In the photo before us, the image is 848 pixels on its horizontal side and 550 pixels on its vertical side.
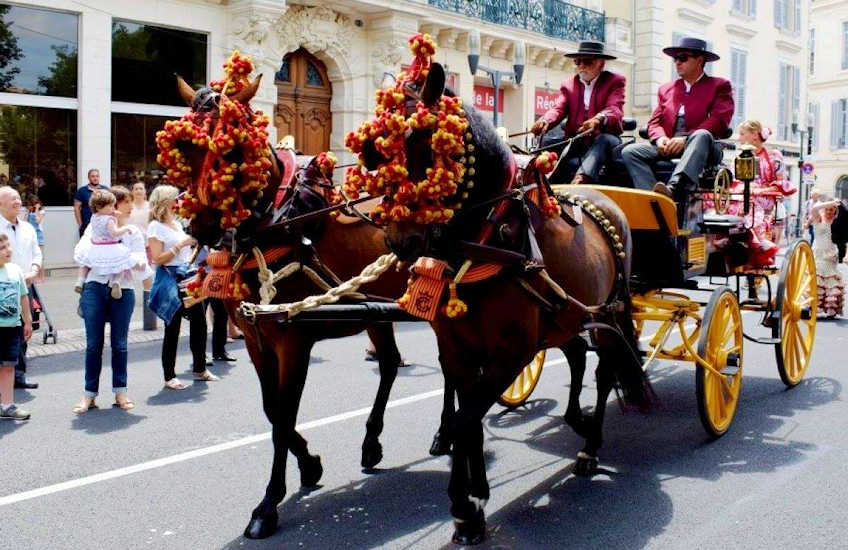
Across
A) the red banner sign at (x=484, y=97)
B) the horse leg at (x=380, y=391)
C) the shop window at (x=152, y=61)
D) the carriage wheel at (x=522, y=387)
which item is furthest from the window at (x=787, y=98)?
the horse leg at (x=380, y=391)

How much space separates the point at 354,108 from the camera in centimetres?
1906

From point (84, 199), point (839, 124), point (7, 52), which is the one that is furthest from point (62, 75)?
point (839, 124)

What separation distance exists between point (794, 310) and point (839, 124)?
40968 mm

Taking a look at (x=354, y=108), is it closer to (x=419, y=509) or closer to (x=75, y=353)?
(x=75, y=353)

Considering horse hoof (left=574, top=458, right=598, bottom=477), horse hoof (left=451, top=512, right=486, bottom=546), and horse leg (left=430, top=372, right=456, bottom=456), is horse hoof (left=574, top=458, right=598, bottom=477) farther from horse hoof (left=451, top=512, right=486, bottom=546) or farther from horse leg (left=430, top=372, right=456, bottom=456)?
horse hoof (left=451, top=512, right=486, bottom=546)

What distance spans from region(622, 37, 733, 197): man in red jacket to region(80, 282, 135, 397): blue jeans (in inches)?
162

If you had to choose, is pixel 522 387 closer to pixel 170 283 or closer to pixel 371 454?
pixel 371 454

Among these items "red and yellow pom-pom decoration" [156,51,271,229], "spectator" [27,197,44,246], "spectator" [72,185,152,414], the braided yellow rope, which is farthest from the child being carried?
"spectator" [27,197,44,246]

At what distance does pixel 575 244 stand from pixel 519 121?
19.1 meters

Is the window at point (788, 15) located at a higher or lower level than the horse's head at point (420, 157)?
higher

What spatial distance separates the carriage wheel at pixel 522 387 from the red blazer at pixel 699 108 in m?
2.02

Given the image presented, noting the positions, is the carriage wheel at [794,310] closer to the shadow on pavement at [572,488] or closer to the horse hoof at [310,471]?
the shadow on pavement at [572,488]

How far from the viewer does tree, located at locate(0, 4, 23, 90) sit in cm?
1423

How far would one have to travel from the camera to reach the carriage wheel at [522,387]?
6.80 metres
